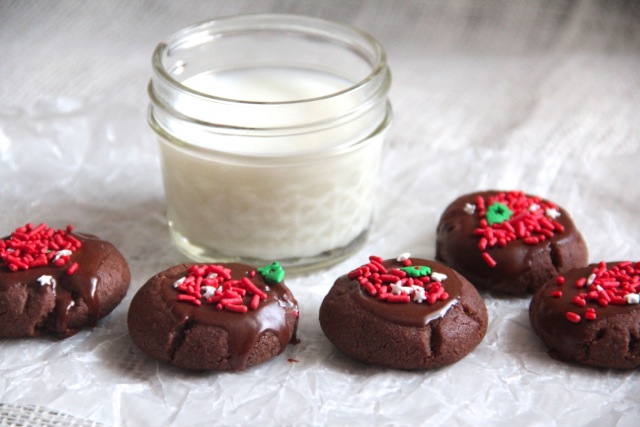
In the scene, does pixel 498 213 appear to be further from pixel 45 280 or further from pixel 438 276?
pixel 45 280

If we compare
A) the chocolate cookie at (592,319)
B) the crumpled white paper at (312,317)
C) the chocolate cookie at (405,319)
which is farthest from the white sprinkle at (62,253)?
the chocolate cookie at (592,319)

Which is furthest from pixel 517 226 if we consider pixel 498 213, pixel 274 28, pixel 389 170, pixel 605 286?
pixel 274 28

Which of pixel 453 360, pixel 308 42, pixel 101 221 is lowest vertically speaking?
pixel 101 221

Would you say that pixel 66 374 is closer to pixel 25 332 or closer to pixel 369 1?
pixel 25 332

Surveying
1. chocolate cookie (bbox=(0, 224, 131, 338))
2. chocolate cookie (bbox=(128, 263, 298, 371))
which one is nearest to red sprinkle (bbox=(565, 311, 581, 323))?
chocolate cookie (bbox=(128, 263, 298, 371))

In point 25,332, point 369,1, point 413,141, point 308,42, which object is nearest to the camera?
point 25,332

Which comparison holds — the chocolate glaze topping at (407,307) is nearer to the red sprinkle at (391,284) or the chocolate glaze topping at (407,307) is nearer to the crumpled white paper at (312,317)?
the red sprinkle at (391,284)

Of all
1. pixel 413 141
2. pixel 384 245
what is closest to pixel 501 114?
pixel 413 141

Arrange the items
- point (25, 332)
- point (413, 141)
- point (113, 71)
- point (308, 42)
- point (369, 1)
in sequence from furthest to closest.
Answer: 1. point (369, 1)
2. point (113, 71)
3. point (413, 141)
4. point (308, 42)
5. point (25, 332)
